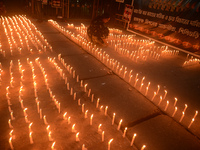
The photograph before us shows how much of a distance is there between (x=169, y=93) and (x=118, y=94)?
55.7 inches

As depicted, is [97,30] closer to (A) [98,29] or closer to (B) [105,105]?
(A) [98,29]

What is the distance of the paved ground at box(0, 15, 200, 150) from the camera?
257 cm

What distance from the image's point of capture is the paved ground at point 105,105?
101 inches

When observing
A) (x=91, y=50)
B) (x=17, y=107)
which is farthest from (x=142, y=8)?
(x=17, y=107)

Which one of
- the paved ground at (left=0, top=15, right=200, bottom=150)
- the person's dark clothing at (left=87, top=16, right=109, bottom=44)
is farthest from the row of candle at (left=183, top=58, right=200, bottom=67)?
the person's dark clothing at (left=87, top=16, right=109, bottom=44)

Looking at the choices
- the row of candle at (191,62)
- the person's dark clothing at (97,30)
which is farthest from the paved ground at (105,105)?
the person's dark clothing at (97,30)

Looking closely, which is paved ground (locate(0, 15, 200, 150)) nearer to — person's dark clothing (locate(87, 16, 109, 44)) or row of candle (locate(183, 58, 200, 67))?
row of candle (locate(183, 58, 200, 67))

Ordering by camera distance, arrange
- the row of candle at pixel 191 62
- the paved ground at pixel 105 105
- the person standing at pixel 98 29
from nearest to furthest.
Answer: the paved ground at pixel 105 105, the row of candle at pixel 191 62, the person standing at pixel 98 29

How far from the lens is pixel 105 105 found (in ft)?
11.1

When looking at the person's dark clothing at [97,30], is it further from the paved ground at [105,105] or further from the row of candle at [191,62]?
the row of candle at [191,62]

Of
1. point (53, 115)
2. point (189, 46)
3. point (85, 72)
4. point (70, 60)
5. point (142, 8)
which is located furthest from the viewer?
point (142, 8)

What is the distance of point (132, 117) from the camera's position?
122 inches

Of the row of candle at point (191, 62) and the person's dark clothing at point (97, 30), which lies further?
the person's dark clothing at point (97, 30)

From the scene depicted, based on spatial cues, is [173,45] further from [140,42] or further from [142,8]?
[142,8]
